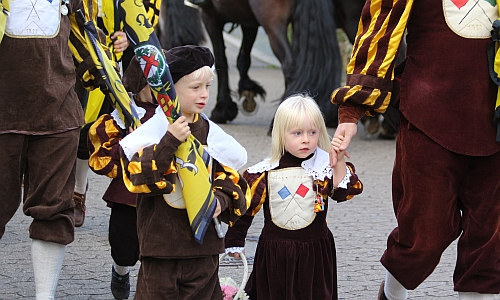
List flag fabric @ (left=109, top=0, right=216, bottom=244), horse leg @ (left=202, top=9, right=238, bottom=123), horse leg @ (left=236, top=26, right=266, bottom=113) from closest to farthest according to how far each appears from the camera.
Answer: flag fabric @ (left=109, top=0, right=216, bottom=244) → horse leg @ (left=202, top=9, right=238, bottom=123) → horse leg @ (left=236, top=26, right=266, bottom=113)

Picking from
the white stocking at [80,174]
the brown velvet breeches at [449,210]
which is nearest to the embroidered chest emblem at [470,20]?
the brown velvet breeches at [449,210]

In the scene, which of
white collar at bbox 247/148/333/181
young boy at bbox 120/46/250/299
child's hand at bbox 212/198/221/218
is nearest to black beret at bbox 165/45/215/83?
young boy at bbox 120/46/250/299

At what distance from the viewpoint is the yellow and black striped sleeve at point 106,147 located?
4.09 meters

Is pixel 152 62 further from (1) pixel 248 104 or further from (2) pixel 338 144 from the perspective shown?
(1) pixel 248 104

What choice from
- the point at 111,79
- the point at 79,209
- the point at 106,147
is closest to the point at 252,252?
the point at 79,209

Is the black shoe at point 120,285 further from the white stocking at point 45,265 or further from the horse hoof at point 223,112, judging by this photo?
the horse hoof at point 223,112

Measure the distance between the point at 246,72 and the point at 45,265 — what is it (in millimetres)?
7077

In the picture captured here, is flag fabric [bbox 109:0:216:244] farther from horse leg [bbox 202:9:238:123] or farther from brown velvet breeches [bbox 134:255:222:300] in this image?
horse leg [bbox 202:9:238:123]

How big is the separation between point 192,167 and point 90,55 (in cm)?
111

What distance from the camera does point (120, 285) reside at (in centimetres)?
460

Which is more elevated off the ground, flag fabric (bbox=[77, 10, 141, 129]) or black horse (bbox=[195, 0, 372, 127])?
flag fabric (bbox=[77, 10, 141, 129])

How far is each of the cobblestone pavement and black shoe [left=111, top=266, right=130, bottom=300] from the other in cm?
11

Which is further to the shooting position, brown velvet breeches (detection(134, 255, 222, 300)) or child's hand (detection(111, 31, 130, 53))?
child's hand (detection(111, 31, 130, 53))

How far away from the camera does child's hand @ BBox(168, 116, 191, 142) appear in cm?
336
